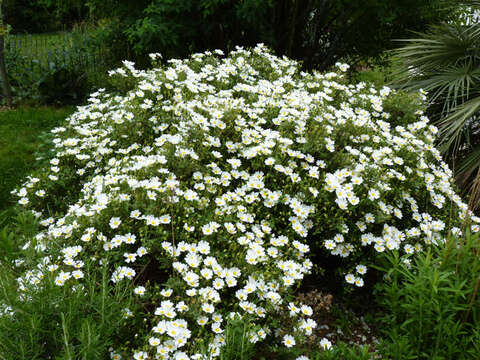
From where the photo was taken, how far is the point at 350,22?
6.41 meters

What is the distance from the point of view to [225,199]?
2.69 meters

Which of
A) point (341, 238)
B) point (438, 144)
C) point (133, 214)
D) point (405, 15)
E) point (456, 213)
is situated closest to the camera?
point (133, 214)

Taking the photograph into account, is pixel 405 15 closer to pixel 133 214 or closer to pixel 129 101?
pixel 129 101

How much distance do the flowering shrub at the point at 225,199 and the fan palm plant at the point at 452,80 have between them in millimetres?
690

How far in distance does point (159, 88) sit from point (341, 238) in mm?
2046

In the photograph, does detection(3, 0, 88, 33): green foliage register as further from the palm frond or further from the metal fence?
the palm frond

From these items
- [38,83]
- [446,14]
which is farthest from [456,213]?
[38,83]

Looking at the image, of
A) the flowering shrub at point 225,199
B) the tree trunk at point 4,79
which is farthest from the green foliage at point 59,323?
the tree trunk at point 4,79

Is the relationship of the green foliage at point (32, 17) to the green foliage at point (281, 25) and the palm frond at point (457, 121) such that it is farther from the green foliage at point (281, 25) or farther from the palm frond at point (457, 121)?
the palm frond at point (457, 121)

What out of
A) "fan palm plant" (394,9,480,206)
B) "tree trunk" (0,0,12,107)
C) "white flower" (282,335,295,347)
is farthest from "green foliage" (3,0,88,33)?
"white flower" (282,335,295,347)

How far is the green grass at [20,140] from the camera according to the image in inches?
158

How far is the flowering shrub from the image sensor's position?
85.4 inches

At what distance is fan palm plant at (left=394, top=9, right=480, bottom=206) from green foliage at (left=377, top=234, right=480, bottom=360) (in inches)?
78.1

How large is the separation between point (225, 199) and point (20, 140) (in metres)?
3.34
